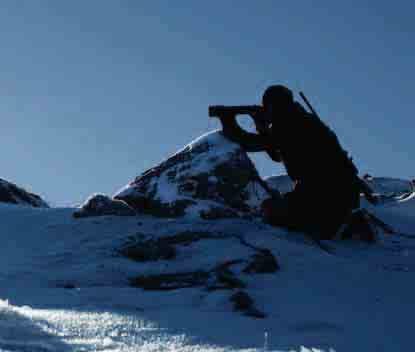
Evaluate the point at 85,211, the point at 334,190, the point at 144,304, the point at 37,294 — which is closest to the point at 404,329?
the point at 144,304

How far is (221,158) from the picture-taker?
645 cm

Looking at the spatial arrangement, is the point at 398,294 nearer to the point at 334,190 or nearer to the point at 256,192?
the point at 334,190

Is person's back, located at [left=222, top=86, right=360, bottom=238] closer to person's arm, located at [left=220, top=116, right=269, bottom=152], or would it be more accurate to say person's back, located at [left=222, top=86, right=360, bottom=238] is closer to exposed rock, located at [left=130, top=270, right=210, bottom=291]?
person's arm, located at [left=220, top=116, right=269, bottom=152]

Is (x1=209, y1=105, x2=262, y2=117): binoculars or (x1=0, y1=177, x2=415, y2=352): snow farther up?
(x1=209, y1=105, x2=262, y2=117): binoculars

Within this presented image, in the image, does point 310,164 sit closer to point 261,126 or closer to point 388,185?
point 261,126

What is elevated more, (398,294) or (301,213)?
(301,213)

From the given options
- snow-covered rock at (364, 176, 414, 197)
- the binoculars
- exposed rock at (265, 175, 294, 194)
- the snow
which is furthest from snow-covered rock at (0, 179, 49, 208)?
snow-covered rock at (364, 176, 414, 197)

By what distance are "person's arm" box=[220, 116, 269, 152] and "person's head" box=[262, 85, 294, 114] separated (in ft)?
0.99

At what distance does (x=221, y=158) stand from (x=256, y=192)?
1.54 ft

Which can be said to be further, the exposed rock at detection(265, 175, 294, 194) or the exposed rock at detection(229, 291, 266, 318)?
the exposed rock at detection(265, 175, 294, 194)

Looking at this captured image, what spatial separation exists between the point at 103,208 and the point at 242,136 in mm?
1505

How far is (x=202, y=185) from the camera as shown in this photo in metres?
6.25

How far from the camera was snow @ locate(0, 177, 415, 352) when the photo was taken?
2504 millimetres

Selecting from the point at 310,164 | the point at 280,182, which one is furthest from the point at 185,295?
the point at 280,182
